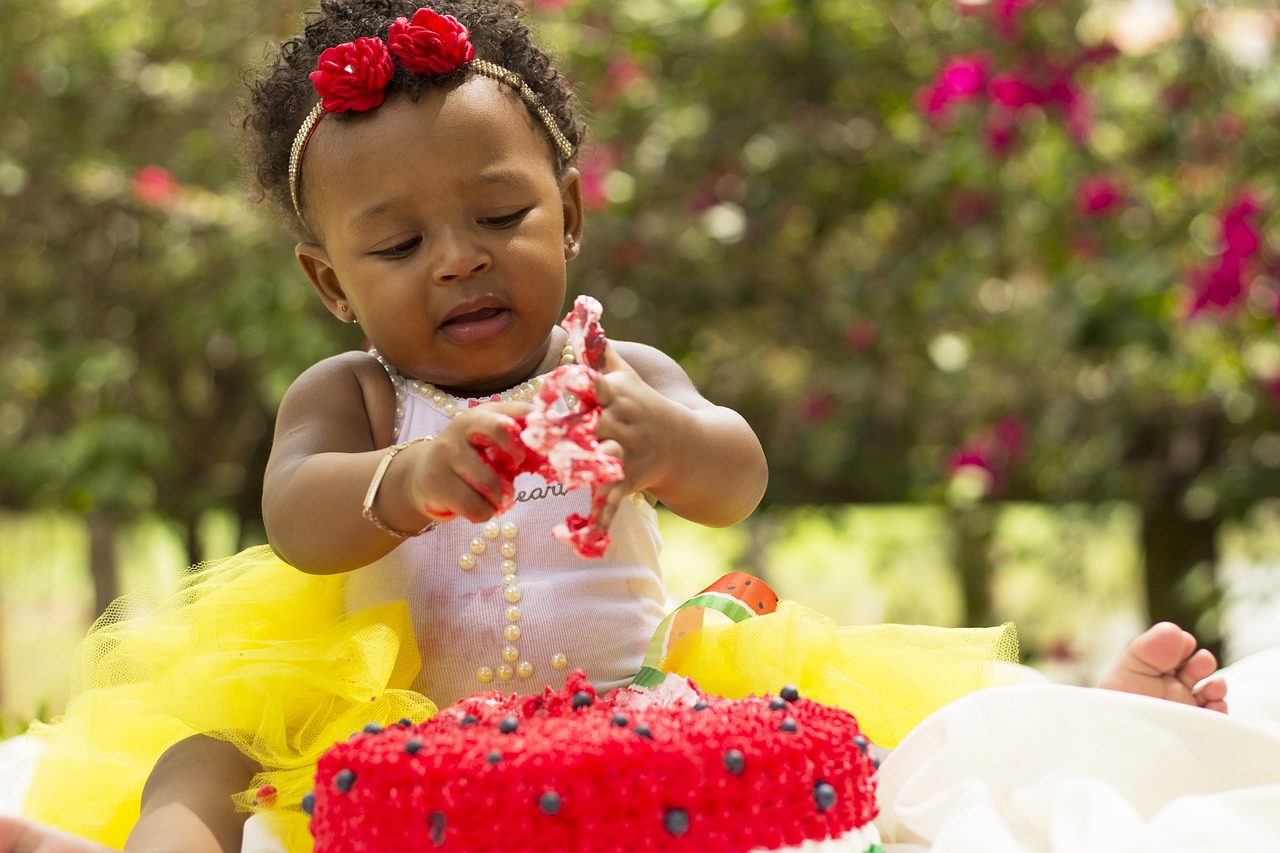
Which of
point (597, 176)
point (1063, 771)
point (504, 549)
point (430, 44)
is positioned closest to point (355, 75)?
point (430, 44)

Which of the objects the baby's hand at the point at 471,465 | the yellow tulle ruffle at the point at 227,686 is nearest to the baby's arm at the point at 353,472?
the baby's hand at the point at 471,465

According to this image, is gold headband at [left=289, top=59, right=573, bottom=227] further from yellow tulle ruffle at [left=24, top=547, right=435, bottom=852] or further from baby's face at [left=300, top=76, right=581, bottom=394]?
yellow tulle ruffle at [left=24, top=547, right=435, bottom=852]

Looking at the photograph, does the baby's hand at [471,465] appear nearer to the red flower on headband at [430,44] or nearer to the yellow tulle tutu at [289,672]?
the yellow tulle tutu at [289,672]

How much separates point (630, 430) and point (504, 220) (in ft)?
1.48

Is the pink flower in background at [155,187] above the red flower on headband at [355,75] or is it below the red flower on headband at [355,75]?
above

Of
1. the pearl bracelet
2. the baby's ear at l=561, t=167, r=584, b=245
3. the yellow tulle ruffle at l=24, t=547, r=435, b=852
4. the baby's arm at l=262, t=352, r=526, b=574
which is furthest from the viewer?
the baby's ear at l=561, t=167, r=584, b=245

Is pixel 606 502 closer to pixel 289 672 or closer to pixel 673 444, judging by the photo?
pixel 673 444

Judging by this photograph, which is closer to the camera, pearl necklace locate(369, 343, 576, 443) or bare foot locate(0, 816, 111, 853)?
bare foot locate(0, 816, 111, 853)

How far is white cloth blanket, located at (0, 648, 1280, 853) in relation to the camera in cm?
131

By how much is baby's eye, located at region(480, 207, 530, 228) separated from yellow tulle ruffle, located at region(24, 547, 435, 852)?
45 centimetres

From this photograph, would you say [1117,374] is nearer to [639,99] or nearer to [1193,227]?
[1193,227]

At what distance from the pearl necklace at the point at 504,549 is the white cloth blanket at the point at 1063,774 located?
32 centimetres

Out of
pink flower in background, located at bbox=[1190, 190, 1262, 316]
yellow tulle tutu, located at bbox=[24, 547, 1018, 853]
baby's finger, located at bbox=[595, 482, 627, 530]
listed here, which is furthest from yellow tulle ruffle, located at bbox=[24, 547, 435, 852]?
pink flower in background, located at bbox=[1190, 190, 1262, 316]

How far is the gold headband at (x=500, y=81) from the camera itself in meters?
1.58
